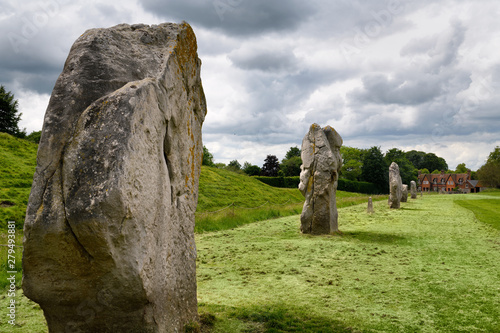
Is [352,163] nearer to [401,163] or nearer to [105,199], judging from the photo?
[401,163]

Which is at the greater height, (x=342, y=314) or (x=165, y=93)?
(x=165, y=93)

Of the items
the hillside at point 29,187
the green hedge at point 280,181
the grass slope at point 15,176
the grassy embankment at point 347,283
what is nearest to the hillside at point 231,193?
the hillside at point 29,187

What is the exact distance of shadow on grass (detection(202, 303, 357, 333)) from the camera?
490cm

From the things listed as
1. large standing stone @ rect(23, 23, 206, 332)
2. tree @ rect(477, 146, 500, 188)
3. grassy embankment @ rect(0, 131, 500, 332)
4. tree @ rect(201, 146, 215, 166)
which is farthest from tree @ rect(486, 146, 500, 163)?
large standing stone @ rect(23, 23, 206, 332)

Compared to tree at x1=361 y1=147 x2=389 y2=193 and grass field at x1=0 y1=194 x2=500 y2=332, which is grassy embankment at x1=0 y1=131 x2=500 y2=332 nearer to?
grass field at x1=0 y1=194 x2=500 y2=332

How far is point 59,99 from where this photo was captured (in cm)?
362

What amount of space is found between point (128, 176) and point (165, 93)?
1.23m

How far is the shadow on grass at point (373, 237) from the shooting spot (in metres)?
12.0

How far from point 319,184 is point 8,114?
3404cm

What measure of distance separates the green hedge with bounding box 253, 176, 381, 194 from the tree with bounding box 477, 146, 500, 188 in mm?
27135

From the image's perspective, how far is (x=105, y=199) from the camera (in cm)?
309

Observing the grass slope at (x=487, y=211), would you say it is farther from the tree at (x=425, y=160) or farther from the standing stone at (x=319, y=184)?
the tree at (x=425, y=160)

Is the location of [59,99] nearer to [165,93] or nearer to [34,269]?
[165,93]

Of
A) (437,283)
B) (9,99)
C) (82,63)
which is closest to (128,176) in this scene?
(82,63)
